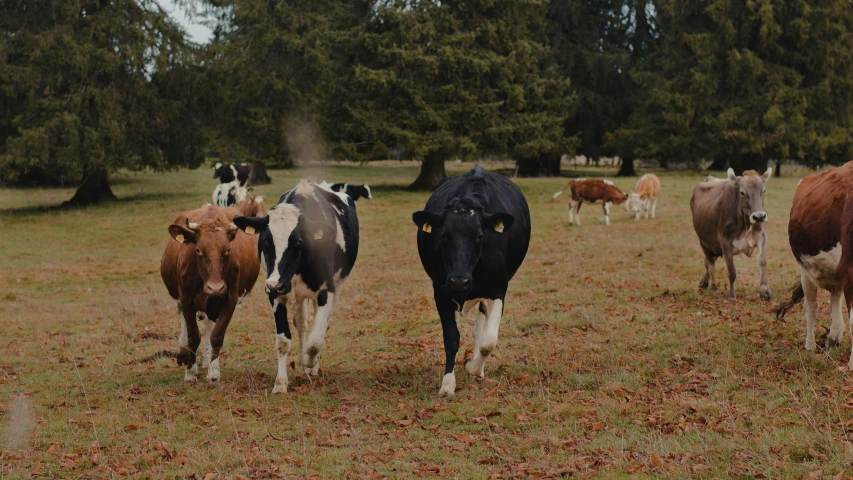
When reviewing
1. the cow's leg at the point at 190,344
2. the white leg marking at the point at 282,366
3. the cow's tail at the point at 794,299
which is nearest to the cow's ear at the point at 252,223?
the white leg marking at the point at 282,366

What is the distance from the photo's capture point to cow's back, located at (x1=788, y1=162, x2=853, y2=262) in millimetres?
9078

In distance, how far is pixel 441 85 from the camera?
3856 centimetres

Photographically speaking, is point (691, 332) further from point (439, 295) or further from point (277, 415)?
point (277, 415)

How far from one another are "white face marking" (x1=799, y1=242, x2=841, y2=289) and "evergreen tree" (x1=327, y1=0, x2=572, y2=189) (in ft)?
91.1

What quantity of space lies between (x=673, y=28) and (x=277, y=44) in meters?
21.3

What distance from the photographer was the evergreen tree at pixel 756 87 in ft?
140

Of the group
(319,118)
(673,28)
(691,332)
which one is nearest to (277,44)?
(319,118)

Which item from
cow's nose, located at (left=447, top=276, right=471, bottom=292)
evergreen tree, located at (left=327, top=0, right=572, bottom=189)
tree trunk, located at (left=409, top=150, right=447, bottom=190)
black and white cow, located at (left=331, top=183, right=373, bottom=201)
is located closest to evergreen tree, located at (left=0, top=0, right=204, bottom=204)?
evergreen tree, located at (left=327, top=0, right=572, bottom=189)

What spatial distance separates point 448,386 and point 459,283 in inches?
43.0

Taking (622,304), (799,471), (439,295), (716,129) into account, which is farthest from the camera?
(716,129)

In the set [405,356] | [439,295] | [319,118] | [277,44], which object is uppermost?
[277,44]

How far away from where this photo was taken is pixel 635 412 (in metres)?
7.53

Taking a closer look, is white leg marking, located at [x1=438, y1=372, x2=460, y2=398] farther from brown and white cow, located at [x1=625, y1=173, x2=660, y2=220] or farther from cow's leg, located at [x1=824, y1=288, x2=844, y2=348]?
brown and white cow, located at [x1=625, y1=173, x2=660, y2=220]

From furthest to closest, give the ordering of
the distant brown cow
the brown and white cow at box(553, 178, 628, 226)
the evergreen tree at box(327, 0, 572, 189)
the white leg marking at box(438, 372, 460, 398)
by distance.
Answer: the evergreen tree at box(327, 0, 572, 189)
the brown and white cow at box(553, 178, 628, 226)
the distant brown cow
the white leg marking at box(438, 372, 460, 398)
